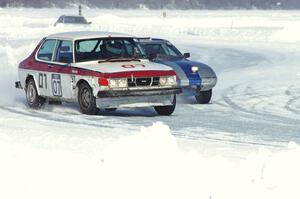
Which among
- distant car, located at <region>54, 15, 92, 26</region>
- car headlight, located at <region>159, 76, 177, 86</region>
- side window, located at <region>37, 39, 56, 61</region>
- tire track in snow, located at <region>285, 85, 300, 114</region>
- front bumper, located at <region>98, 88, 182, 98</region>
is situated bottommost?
distant car, located at <region>54, 15, 92, 26</region>

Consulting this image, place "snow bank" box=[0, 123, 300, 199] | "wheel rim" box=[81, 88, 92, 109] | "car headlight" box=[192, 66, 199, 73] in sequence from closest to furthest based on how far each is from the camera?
"snow bank" box=[0, 123, 300, 199], "wheel rim" box=[81, 88, 92, 109], "car headlight" box=[192, 66, 199, 73]

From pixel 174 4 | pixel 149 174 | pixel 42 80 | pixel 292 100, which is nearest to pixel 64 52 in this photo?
pixel 42 80

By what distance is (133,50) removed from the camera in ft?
40.8

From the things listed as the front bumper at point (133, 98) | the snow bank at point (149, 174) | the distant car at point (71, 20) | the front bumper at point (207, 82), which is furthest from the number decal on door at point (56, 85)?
the distant car at point (71, 20)

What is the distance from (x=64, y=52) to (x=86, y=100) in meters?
1.12

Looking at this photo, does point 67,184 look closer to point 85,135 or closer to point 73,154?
point 73,154

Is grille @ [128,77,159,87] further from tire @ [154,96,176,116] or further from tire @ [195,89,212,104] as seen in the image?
tire @ [195,89,212,104]

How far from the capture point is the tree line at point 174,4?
169125mm

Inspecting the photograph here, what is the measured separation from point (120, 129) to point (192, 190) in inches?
159

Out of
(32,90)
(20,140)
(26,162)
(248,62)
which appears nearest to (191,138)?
(20,140)

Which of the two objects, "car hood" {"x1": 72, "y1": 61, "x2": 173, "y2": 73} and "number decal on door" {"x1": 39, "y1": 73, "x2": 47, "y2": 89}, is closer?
"car hood" {"x1": 72, "y1": 61, "x2": 173, "y2": 73}

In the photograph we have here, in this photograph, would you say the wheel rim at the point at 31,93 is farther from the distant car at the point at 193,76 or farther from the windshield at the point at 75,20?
the windshield at the point at 75,20

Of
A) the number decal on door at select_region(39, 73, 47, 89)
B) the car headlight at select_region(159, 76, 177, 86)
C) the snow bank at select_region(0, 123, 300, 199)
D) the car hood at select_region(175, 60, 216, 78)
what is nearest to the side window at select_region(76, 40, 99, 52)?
the number decal on door at select_region(39, 73, 47, 89)

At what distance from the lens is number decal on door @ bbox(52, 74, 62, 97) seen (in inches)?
484
